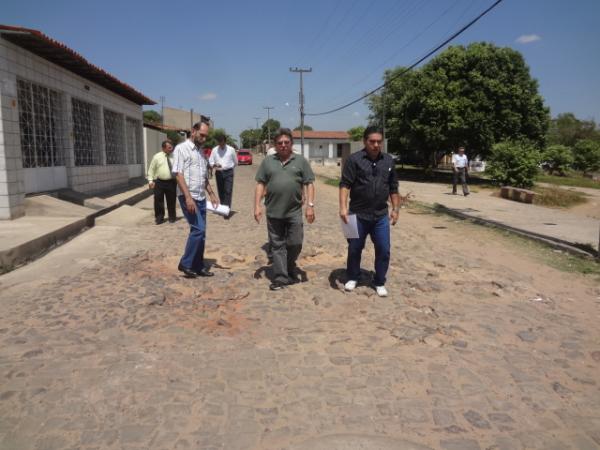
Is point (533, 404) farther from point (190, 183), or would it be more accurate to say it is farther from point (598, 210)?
point (598, 210)

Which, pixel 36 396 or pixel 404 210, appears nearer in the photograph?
pixel 36 396

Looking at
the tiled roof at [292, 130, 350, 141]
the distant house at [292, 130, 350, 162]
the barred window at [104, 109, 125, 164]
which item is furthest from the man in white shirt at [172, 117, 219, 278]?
the tiled roof at [292, 130, 350, 141]

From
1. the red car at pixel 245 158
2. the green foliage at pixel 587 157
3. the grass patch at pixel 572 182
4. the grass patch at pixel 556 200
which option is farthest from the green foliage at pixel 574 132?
the grass patch at pixel 556 200

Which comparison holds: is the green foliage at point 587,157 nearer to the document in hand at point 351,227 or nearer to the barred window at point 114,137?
the barred window at point 114,137

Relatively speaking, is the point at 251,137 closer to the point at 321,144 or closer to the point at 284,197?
the point at 321,144

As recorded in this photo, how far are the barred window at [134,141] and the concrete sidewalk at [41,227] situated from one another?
27.3 ft

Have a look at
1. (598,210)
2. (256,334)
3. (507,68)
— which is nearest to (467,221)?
(598,210)

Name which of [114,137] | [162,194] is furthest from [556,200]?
[114,137]

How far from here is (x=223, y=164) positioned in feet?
32.8

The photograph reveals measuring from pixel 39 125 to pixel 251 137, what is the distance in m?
110

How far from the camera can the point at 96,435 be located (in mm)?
2617

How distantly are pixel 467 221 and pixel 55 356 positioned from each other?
951cm

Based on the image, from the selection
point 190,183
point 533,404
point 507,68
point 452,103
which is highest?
point 507,68

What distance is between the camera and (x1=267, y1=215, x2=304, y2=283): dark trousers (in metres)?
5.17
